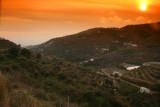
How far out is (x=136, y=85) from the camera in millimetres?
33969

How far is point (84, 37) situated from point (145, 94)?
2918 inches

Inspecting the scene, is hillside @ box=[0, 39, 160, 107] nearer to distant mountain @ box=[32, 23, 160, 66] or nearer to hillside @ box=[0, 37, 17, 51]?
hillside @ box=[0, 37, 17, 51]

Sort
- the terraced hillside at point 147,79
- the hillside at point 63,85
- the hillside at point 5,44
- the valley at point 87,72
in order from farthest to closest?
1. the terraced hillside at point 147,79
2. the hillside at point 5,44
3. the hillside at point 63,85
4. the valley at point 87,72

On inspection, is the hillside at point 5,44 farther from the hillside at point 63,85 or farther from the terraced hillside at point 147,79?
the terraced hillside at point 147,79

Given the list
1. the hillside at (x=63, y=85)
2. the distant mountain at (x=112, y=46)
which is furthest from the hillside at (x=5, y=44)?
the distant mountain at (x=112, y=46)

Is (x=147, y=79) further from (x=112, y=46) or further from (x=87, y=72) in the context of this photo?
(x=112, y=46)

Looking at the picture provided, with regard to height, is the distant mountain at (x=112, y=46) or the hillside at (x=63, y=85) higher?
the distant mountain at (x=112, y=46)

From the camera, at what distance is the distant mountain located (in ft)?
212

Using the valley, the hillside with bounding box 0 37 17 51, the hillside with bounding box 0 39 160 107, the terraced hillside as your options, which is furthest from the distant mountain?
the hillside with bounding box 0 39 160 107

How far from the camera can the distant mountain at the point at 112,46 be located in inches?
2547

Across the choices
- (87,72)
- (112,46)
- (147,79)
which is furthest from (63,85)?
(112,46)

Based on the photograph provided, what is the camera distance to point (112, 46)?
90.8 meters

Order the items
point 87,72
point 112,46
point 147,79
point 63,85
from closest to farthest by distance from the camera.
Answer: point 63,85 → point 87,72 → point 147,79 → point 112,46

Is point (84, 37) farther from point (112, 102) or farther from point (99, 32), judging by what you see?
point (112, 102)
